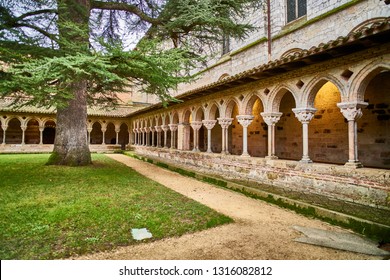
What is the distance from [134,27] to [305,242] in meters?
9.93

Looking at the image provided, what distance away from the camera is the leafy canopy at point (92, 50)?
4.65 meters

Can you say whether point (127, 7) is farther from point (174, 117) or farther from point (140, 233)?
point (140, 233)

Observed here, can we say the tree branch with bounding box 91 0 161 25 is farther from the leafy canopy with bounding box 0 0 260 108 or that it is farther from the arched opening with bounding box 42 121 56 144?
the arched opening with bounding box 42 121 56 144

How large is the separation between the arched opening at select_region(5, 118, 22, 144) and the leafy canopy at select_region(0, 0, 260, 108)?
48.5 ft

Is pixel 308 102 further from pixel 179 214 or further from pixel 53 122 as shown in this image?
pixel 53 122

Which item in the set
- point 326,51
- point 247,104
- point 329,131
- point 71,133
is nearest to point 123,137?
point 71,133

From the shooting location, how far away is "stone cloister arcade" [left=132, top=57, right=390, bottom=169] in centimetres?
500

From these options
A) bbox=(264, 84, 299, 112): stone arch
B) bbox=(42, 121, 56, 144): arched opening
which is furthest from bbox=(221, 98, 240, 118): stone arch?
bbox=(42, 121, 56, 144): arched opening

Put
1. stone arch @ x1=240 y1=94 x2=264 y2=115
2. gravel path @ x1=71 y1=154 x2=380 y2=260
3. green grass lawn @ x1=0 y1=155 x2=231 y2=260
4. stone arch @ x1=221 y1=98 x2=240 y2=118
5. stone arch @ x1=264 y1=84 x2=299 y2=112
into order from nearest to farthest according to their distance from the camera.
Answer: gravel path @ x1=71 y1=154 x2=380 y2=260, green grass lawn @ x1=0 y1=155 x2=231 y2=260, stone arch @ x1=264 y1=84 x2=299 y2=112, stone arch @ x1=240 y1=94 x2=264 y2=115, stone arch @ x1=221 y1=98 x2=240 y2=118

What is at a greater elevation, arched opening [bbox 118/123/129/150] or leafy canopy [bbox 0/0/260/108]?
leafy canopy [bbox 0/0/260/108]

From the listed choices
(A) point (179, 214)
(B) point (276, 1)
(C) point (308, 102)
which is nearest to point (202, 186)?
(A) point (179, 214)

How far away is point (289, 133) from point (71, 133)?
8594mm

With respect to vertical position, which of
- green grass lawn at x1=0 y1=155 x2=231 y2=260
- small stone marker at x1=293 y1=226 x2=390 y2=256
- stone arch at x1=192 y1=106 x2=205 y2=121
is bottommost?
small stone marker at x1=293 y1=226 x2=390 y2=256

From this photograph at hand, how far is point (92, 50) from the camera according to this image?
5.69 meters
